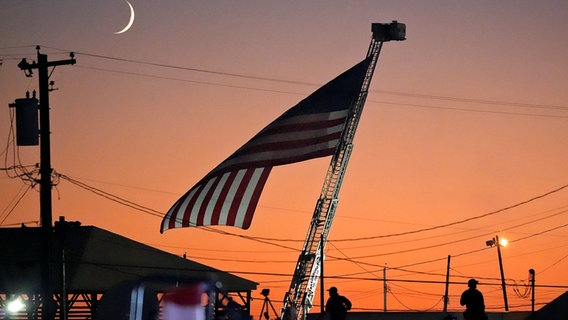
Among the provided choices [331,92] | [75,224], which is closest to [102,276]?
[75,224]

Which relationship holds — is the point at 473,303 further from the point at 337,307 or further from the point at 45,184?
the point at 45,184

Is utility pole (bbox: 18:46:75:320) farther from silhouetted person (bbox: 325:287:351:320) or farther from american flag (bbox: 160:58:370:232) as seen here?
silhouetted person (bbox: 325:287:351:320)

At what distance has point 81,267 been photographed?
44.2m

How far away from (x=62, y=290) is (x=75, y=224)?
5.21 m

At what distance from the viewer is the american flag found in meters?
31.7

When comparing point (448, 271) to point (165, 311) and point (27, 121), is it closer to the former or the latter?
point (27, 121)

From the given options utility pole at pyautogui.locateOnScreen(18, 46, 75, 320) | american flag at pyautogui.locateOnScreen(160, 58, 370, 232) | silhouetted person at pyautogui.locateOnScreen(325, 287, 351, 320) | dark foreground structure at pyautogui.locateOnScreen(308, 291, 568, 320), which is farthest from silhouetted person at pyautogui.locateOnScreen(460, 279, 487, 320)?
utility pole at pyautogui.locateOnScreen(18, 46, 75, 320)

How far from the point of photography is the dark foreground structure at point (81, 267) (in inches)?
1703

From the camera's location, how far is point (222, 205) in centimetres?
3191

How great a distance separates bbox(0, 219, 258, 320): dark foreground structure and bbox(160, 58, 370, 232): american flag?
8.86m

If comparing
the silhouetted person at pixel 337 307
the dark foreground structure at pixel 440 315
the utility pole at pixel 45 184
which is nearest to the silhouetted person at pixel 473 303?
the silhouetted person at pixel 337 307

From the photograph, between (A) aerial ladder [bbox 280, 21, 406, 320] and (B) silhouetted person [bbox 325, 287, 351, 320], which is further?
(A) aerial ladder [bbox 280, 21, 406, 320]

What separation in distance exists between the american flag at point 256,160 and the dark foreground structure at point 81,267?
8862mm

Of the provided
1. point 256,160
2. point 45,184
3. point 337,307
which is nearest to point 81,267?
point 45,184
